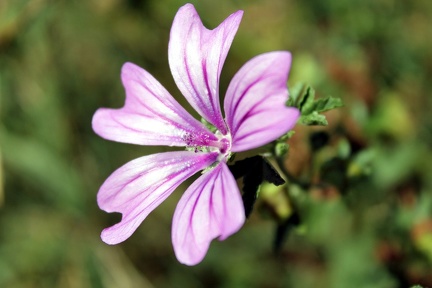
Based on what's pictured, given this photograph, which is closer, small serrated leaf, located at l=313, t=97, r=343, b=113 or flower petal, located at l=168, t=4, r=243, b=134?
small serrated leaf, located at l=313, t=97, r=343, b=113

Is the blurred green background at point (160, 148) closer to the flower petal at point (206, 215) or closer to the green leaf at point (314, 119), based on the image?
the green leaf at point (314, 119)

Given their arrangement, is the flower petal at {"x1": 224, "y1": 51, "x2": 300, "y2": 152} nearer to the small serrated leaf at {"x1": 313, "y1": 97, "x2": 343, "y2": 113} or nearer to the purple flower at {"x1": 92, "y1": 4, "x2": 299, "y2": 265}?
the purple flower at {"x1": 92, "y1": 4, "x2": 299, "y2": 265}

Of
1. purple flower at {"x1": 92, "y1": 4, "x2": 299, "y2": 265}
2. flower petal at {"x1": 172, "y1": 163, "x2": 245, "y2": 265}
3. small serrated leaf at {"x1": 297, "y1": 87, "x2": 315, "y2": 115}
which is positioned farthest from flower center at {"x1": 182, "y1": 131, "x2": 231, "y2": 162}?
small serrated leaf at {"x1": 297, "y1": 87, "x2": 315, "y2": 115}

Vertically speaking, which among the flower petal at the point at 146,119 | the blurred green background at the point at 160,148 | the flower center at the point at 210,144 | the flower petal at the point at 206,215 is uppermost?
the flower petal at the point at 146,119

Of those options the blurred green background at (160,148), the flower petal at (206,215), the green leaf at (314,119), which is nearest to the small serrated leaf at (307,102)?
the green leaf at (314,119)

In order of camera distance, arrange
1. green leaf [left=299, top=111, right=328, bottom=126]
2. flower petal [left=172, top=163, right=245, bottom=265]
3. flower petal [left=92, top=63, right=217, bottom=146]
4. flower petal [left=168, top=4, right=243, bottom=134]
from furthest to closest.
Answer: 1. flower petal [left=92, top=63, right=217, bottom=146]
2. flower petal [left=168, top=4, right=243, bottom=134]
3. green leaf [left=299, top=111, right=328, bottom=126]
4. flower petal [left=172, top=163, right=245, bottom=265]

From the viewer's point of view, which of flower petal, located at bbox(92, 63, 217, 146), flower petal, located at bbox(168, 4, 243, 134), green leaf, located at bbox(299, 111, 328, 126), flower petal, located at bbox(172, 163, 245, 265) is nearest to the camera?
flower petal, located at bbox(172, 163, 245, 265)

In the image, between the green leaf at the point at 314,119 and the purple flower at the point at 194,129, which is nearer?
the purple flower at the point at 194,129

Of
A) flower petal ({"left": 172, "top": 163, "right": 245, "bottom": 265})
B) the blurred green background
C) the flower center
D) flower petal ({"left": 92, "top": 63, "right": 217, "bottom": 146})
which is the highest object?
flower petal ({"left": 92, "top": 63, "right": 217, "bottom": 146})

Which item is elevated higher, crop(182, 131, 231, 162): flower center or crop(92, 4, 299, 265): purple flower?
crop(92, 4, 299, 265): purple flower

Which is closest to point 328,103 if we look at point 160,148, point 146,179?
point 146,179
